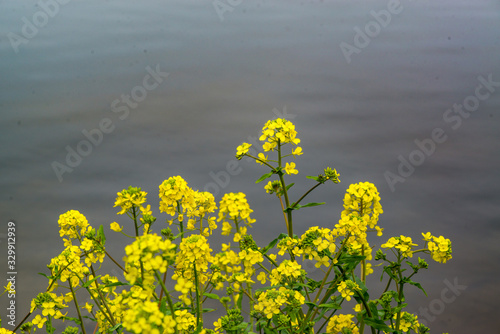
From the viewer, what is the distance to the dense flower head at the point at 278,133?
200cm

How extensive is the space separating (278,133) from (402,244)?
69 cm

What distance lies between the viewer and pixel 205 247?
1737 mm

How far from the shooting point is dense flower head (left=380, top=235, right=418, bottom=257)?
1996mm

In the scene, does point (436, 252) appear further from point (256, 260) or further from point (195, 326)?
point (195, 326)

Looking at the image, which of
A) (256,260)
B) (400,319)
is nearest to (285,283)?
(256,260)

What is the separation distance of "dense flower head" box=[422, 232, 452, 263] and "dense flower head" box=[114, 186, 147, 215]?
123cm

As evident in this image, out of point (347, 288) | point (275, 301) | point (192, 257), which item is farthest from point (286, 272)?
point (192, 257)

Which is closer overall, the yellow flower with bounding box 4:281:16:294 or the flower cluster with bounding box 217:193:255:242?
the flower cluster with bounding box 217:193:255:242

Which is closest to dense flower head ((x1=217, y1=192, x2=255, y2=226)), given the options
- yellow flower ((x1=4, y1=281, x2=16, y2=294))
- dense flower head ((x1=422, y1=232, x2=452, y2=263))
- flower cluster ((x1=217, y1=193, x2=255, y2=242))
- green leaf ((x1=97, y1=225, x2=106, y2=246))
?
flower cluster ((x1=217, y1=193, x2=255, y2=242))

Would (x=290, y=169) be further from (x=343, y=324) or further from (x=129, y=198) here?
(x=343, y=324)

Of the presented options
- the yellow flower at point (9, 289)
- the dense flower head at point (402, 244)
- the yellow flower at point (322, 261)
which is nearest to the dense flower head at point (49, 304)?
the yellow flower at point (9, 289)

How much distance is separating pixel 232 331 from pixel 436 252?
3.10 feet

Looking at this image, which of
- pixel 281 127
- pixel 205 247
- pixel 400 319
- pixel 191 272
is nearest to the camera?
pixel 205 247

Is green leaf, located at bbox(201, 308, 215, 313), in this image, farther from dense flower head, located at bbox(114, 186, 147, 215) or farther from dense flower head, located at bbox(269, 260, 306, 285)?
dense flower head, located at bbox(114, 186, 147, 215)
